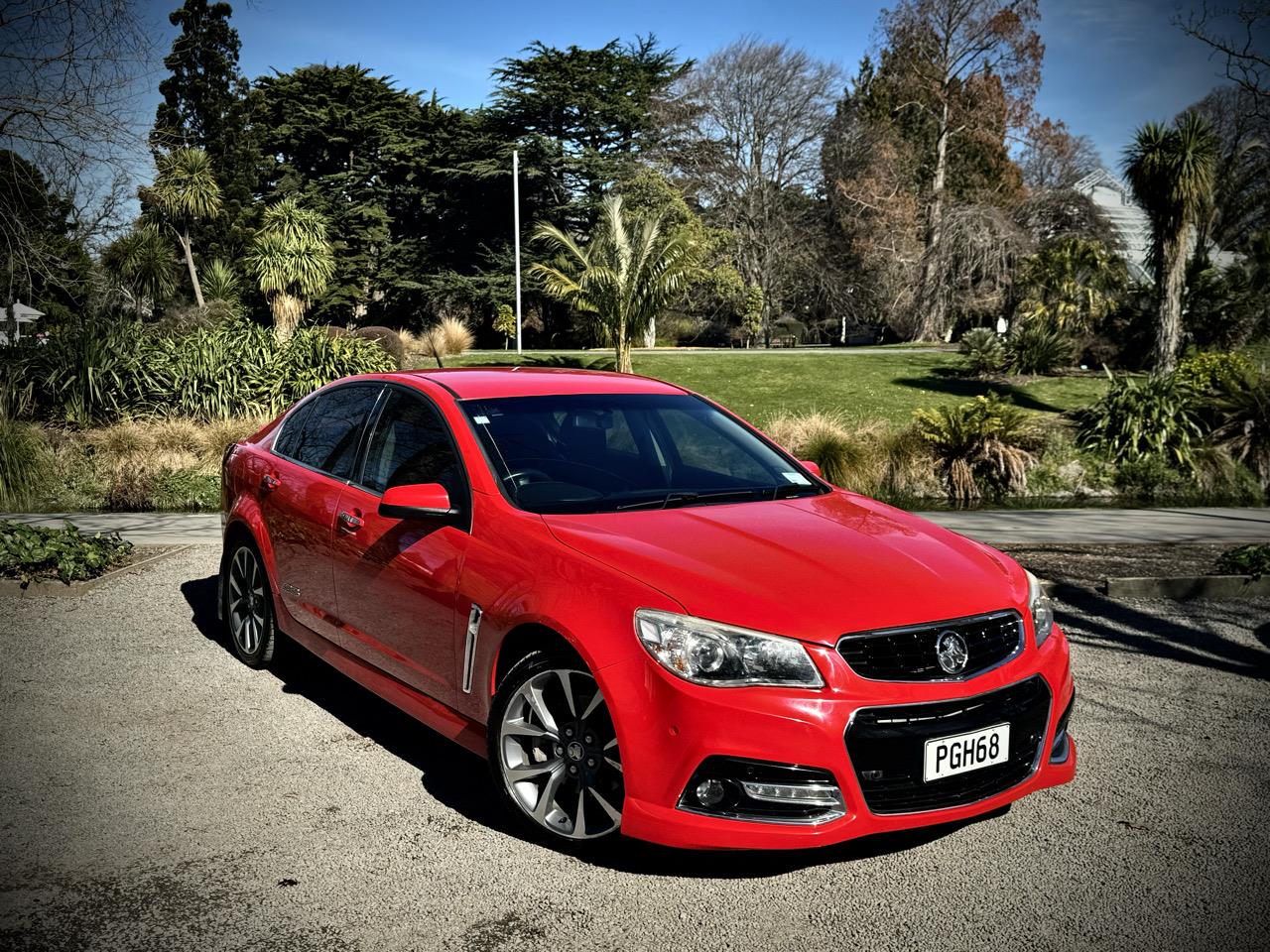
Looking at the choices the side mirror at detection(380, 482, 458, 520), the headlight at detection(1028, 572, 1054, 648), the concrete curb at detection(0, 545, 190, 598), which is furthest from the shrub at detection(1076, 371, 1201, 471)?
the side mirror at detection(380, 482, 458, 520)

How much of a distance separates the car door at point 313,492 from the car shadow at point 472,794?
49 centimetres

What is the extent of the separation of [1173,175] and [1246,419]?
6.04 meters

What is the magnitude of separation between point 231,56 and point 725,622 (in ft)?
193

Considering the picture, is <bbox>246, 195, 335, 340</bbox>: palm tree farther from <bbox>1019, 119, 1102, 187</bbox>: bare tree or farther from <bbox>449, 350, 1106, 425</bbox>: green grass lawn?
<bbox>1019, 119, 1102, 187</bbox>: bare tree

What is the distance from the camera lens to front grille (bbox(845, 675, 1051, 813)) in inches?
127

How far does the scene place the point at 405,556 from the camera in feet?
14.4

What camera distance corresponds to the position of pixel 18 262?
35.3 feet

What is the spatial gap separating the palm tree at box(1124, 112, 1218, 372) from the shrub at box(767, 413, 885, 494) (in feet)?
25.3

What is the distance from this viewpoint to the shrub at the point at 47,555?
25.7ft

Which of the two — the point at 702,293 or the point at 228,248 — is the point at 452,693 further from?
the point at 228,248

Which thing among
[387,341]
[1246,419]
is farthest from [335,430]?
[387,341]

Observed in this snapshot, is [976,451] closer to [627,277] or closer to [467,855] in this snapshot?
[467,855]

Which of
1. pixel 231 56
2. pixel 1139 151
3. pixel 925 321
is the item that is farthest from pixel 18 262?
pixel 231 56

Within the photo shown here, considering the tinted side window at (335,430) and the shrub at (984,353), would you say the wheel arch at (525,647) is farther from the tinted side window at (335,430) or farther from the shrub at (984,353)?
the shrub at (984,353)
